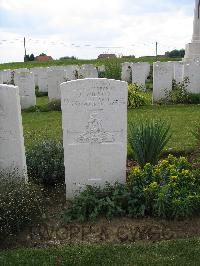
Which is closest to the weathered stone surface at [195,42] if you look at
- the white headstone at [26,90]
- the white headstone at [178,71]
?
the white headstone at [178,71]

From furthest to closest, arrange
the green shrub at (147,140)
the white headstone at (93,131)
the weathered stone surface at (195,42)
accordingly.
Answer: the weathered stone surface at (195,42), the green shrub at (147,140), the white headstone at (93,131)

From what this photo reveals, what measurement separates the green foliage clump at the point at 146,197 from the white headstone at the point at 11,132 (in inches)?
36.0

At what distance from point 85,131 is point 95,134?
0.44 ft

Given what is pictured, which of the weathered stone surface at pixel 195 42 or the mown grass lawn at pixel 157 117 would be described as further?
the weathered stone surface at pixel 195 42

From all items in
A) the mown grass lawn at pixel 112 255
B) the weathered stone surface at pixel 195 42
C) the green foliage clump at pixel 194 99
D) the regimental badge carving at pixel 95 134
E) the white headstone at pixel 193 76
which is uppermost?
the weathered stone surface at pixel 195 42

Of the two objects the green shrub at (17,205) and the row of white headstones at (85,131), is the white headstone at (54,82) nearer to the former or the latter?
the row of white headstones at (85,131)

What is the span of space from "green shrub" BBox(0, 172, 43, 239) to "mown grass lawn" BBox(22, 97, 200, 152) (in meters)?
2.60

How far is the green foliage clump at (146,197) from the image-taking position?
4.71m

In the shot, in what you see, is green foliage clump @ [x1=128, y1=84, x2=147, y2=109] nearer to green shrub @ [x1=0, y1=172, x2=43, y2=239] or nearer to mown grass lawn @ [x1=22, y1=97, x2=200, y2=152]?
mown grass lawn @ [x1=22, y1=97, x2=200, y2=152]

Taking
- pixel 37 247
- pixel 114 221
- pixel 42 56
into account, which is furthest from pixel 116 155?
pixel 42 56

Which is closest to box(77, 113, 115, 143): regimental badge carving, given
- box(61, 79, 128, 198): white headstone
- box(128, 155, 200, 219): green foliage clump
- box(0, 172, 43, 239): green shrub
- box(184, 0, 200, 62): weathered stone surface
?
box(61, 79, 128, 198): white headstone

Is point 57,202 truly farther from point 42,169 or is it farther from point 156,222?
point 156,222

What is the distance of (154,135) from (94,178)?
1.06 m

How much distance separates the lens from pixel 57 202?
5496mm
